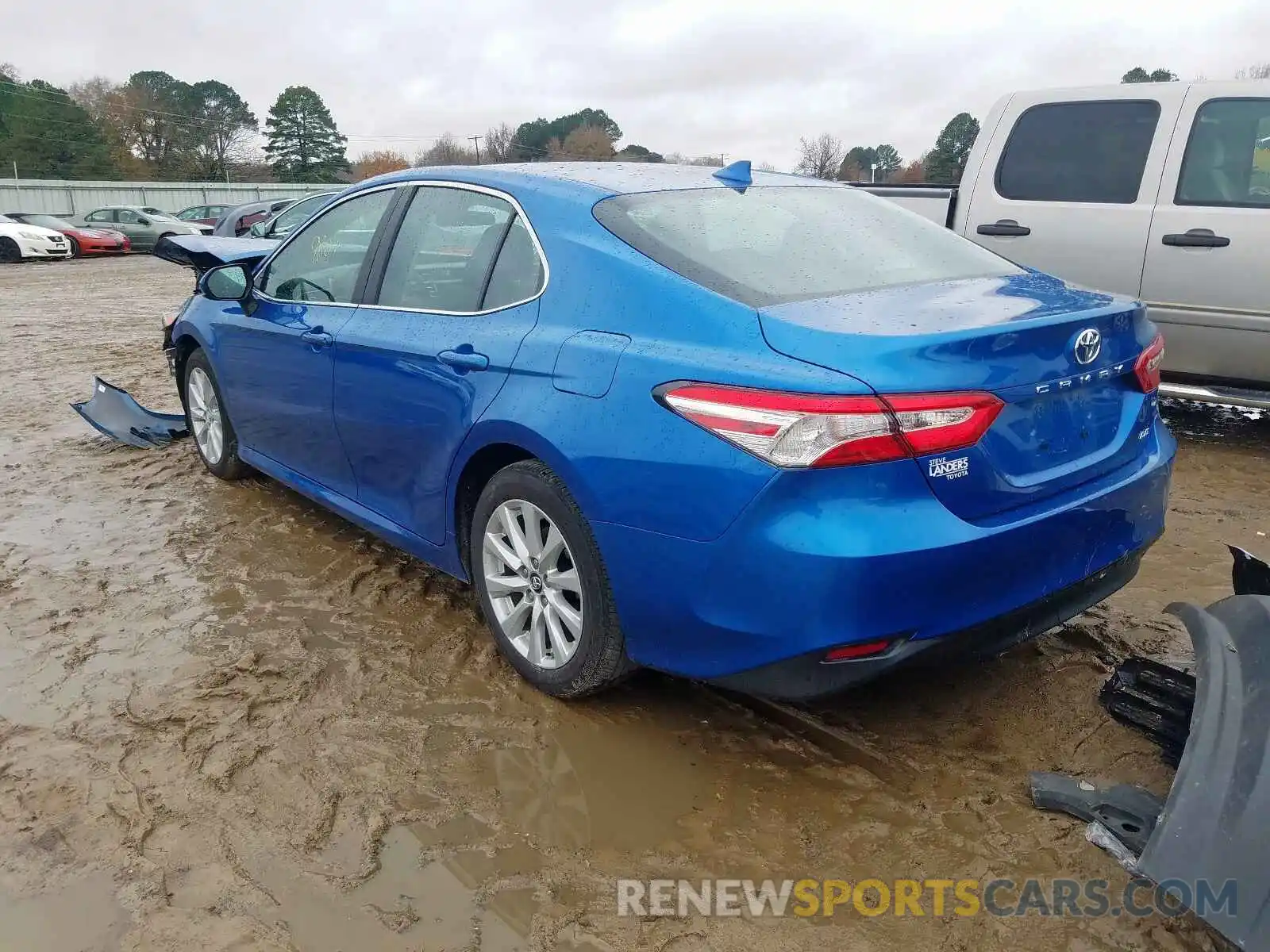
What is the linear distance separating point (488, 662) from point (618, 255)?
1428mm

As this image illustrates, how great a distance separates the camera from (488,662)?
3309mm

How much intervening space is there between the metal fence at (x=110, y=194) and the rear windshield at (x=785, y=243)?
3557 centimetres

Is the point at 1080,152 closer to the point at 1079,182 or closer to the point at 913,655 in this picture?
the point at 1079,182

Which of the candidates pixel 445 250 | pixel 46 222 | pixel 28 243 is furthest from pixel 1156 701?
pixel 46 222

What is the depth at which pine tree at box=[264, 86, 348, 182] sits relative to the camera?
72938mm

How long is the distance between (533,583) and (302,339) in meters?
1.64

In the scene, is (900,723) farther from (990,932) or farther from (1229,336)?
(1229,336)

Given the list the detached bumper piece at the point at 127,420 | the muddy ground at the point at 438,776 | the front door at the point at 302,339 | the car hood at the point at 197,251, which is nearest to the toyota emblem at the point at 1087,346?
the muddy ground at the point at 438,776

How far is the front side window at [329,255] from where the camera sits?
3.82 m

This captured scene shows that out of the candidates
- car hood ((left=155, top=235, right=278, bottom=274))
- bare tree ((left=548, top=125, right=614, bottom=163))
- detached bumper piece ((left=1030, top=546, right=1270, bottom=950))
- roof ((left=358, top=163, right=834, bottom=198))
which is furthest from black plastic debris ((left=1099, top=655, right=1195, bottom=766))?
bare tree ((left=548, top=125, right=614, bottom=163))

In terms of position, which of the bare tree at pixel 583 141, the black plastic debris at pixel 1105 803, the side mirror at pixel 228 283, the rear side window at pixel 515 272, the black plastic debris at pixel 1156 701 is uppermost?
the bare tree at pixel 583 141

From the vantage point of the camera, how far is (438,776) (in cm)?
270

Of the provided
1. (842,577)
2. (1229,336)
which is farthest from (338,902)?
(1229,336)

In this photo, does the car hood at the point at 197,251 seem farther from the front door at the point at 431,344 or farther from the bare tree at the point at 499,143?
the bare tree at the point at 499,143
